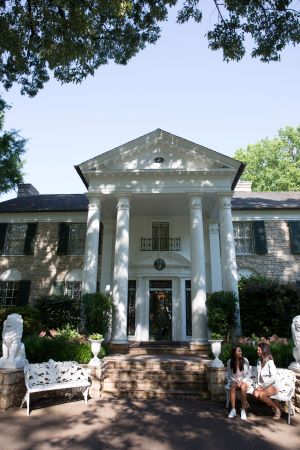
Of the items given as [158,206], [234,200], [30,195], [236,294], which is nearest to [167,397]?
[236,294]

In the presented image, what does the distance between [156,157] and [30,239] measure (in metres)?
8.38

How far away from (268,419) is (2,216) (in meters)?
16.5

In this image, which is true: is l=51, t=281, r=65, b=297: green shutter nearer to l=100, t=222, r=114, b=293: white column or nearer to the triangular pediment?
l=100, t=222, r=114, b=293: white column

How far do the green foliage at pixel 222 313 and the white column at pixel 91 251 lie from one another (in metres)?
4.57

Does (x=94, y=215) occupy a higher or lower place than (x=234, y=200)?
lower

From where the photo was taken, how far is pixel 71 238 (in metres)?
17.3

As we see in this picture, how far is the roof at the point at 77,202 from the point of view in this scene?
17.5 metres

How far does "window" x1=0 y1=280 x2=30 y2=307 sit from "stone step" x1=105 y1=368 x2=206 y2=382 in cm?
906

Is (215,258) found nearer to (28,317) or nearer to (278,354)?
(278,354)

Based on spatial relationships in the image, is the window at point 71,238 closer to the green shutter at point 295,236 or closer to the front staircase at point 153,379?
the front staircase at point 153,379

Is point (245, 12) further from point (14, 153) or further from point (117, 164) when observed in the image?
point (14, 153)

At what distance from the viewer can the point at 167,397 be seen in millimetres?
7875

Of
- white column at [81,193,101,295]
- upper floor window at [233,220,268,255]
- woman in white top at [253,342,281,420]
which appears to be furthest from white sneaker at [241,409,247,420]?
upper floor window at [233,220,268,255]

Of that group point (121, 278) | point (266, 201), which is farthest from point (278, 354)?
point (266, 201)
